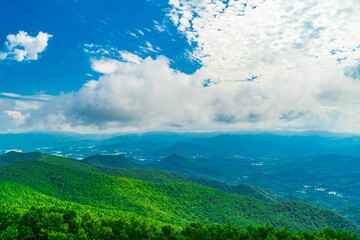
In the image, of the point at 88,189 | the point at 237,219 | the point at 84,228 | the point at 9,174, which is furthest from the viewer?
the point at 237,219

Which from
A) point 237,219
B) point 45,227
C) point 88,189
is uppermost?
point 45,227

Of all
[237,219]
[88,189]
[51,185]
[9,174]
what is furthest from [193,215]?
[9,174]

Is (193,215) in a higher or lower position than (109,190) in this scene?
lower

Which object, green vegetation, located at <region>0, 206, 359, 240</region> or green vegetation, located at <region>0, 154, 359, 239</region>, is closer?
green vegetation, located at <region>0, 206, 359, 240</region>

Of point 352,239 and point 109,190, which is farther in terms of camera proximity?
point 109,190

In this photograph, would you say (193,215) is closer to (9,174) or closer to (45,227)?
(9,174)

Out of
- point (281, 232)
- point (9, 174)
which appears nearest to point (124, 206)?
point (9, 174)

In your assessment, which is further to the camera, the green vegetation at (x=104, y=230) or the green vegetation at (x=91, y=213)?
the green vegetation at (x=91, y=213)

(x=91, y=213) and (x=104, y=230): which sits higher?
(x=91, y=213)

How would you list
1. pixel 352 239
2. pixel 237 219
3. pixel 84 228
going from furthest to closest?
1. pixel 237 219
2. pixel 84 228
3. pixel 352 239

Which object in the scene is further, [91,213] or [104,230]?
[91,213]
